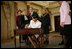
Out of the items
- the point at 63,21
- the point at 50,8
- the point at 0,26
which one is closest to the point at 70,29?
the point at 63,21

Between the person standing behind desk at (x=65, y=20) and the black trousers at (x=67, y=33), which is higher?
the person standing behind desk at (x=65, y=20)

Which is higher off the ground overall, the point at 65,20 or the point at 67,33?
the point at 65,20

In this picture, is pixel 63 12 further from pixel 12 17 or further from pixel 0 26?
pixel 12 17

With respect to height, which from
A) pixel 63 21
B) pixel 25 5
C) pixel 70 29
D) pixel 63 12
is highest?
pixel 25 5

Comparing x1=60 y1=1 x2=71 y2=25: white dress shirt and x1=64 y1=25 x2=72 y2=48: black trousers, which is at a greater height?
x1=60 y1=1 x2=71 y2=25: white dress shirt

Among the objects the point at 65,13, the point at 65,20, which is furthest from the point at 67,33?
the point at 65,13

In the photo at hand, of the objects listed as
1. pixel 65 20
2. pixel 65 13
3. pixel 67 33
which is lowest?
pixel 67 33

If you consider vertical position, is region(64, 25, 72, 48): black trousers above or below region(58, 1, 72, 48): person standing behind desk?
below

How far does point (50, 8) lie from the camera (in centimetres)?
843

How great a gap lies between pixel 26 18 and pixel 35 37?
0.57m

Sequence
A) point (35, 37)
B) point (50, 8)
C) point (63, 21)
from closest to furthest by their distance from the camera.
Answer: point (63, 21) → point (35, 37) → point (50, 8)

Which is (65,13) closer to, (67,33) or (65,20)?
(65,20)

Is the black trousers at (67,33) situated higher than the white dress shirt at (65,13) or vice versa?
the white dress shirt at (65,13)

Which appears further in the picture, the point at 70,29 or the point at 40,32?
the point at 40,32
